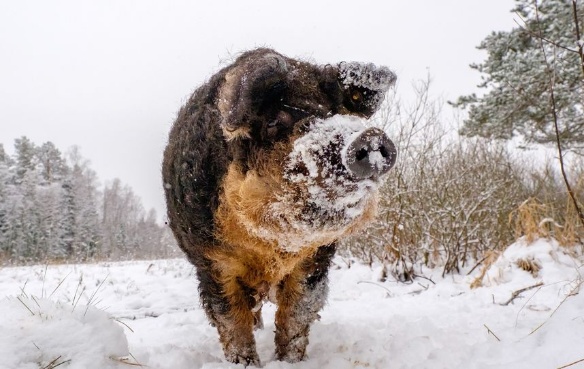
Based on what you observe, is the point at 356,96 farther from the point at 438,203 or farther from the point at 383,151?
the point at 438,203

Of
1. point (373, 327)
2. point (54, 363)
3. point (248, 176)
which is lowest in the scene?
point (373, 327)

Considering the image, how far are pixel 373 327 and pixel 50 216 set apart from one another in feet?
110

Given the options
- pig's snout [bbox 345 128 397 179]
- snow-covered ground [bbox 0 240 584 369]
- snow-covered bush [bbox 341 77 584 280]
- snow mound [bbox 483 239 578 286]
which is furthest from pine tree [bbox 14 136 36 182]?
pig's snout [bbox 345 128 397 179]

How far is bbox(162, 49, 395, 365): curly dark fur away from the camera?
214 centimetres

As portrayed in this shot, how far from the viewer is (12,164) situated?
38.7 metres

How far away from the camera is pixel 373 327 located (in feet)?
12.0

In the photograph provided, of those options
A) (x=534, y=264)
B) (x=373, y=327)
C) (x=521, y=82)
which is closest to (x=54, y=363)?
(x=373, y=327)

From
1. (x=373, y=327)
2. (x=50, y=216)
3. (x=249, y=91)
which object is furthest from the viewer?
(x=50, y=216)

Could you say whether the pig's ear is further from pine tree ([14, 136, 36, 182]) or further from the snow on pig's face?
pine tree ([14, 136, 36, 182])

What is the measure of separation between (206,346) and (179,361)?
1.93 feet

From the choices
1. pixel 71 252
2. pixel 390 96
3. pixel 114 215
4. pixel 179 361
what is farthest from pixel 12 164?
pixel 179 361

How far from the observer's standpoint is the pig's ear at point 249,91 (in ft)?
6.77

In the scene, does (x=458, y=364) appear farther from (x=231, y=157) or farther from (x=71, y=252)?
(x=71, y=252)

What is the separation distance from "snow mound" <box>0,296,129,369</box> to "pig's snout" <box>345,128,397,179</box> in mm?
1522
